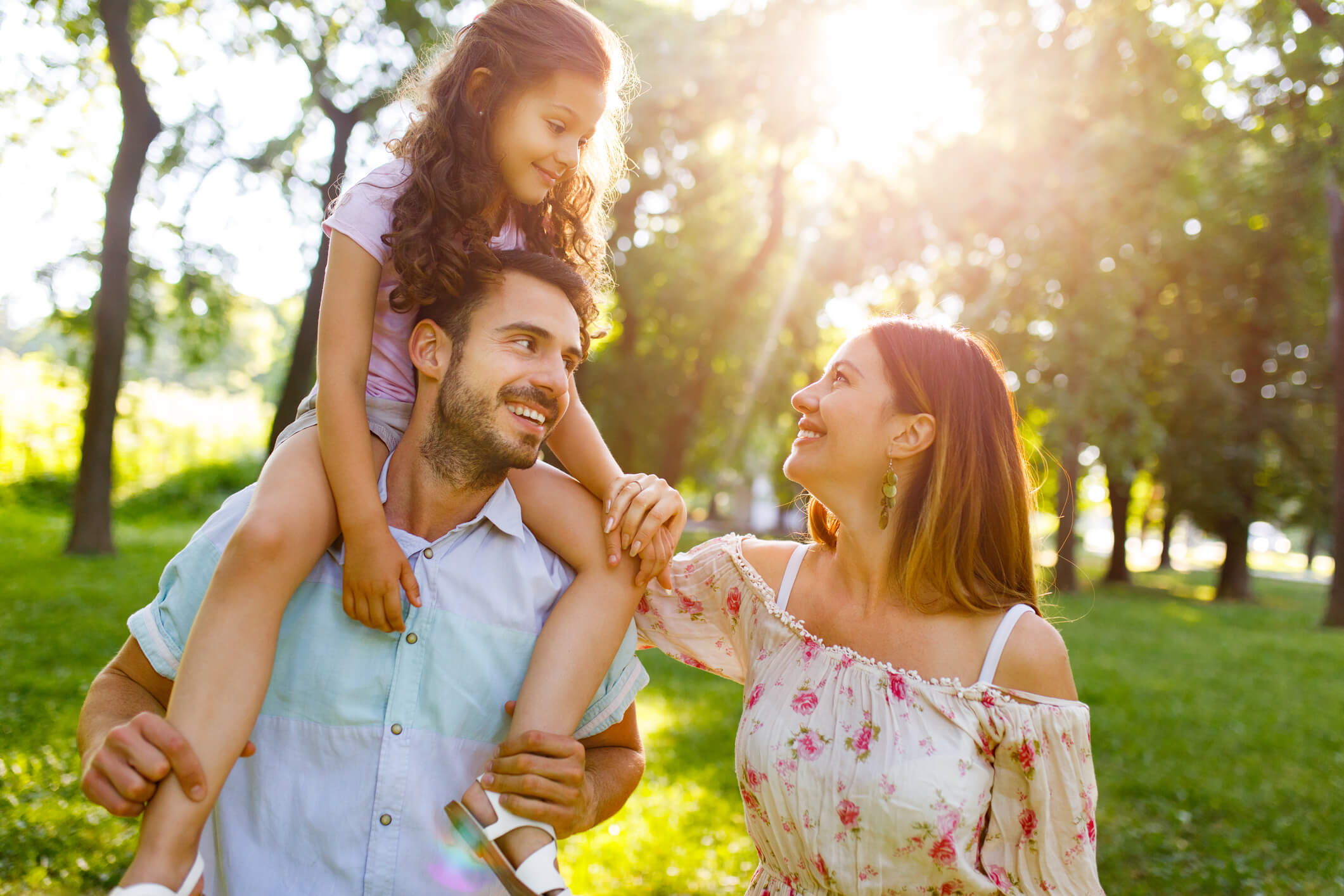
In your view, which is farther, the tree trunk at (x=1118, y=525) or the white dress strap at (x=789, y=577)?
the tree trunk at (x=1118, y=525)

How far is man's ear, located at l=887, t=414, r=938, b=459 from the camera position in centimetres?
253

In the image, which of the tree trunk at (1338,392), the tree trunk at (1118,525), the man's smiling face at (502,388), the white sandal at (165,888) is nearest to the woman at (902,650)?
the man's smiling face at (502,388)

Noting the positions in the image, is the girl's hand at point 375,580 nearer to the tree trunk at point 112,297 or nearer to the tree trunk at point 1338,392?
the tree trunk at point 112,297

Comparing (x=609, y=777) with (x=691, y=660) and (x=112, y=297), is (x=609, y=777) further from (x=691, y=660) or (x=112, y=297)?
(x=112, y=297)

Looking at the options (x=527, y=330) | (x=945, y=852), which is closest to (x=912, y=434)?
(x=945, y=852)

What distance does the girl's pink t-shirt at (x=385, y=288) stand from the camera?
205cm

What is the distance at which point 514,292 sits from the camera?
198 centimetres

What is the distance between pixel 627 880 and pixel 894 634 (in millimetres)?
3028

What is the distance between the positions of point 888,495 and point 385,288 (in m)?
1.35

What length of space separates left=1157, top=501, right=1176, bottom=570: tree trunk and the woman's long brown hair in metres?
23.7

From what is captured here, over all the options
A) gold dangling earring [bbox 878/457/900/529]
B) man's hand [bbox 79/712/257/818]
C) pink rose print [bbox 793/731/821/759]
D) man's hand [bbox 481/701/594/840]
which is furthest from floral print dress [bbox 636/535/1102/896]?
man's hand [bbox 79/712/257/818]

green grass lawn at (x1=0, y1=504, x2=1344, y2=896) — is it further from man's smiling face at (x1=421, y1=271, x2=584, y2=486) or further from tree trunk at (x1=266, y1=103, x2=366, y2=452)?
tree trunk at (x1=266, y1=103, x2=366, y2=452)

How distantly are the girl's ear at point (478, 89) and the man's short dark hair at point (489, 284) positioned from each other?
1.35 feet

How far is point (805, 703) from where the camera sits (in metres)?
2.38
